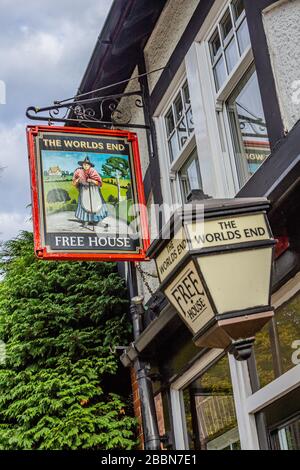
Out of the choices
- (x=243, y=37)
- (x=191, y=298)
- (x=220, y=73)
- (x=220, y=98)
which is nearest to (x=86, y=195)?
(x=220, y=98)

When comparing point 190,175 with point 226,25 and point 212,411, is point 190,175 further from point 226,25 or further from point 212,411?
point 212,411

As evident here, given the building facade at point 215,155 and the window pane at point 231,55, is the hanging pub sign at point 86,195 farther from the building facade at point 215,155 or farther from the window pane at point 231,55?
the window pane at point 231,55

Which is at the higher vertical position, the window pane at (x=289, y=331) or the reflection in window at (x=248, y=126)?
the reflection in window at (x=248, y=126)

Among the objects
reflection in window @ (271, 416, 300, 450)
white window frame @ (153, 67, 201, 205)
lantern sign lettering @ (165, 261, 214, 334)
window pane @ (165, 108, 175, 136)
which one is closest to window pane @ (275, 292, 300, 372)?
reflection in window @ (271, 416, 300, 450)

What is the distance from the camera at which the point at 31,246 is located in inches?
356

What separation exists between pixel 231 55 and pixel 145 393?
3.01 metres

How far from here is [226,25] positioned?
6.07 m

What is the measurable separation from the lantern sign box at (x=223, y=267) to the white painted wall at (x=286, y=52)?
1.24 m

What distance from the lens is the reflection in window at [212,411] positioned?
18.9ft

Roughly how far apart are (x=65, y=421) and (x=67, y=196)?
2.15m

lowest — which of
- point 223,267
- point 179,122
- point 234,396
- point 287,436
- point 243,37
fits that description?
point 287,436

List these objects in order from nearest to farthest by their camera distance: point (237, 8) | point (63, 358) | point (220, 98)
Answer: point (237, 8), point (220, 98), point (63, 358)

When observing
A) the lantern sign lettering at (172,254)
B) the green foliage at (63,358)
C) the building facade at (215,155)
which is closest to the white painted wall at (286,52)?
the building facade at (215,155)

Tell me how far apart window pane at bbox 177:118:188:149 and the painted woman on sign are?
32.7 inches
